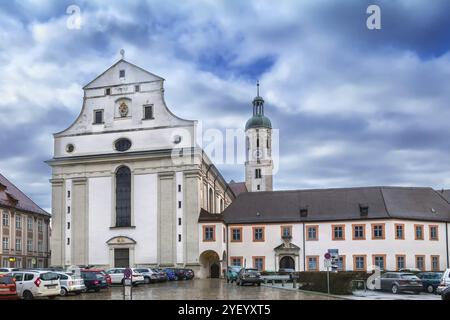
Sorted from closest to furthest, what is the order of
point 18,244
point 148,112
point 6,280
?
point 6,280
point 148,112
point 18,244

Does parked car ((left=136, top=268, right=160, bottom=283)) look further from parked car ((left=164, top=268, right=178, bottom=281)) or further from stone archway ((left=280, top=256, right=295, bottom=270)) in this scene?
stone archway ((left=280, top=256, right=295, bottom=270))

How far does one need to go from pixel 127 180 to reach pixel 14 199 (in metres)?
13.6

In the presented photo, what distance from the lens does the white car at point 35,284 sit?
26578 millimetres

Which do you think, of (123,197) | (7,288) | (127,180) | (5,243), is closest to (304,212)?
(127,180)

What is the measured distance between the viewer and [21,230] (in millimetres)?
64875

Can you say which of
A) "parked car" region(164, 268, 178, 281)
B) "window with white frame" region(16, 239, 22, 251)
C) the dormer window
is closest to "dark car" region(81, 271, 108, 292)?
"parked car" region(164, 268, 178, 281)

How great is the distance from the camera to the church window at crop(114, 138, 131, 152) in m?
61.3

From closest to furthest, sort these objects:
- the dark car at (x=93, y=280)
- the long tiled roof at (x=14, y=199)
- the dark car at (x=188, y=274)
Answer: the dark car at (x=93, y=280) → the dark car at (x=188, y=274) → the long tiled roof at (x=14, y=199)

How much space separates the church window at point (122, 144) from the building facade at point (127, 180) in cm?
9

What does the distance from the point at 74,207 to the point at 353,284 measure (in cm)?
3654

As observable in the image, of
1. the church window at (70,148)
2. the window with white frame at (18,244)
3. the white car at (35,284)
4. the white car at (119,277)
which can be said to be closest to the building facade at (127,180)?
the church window at (70,148)

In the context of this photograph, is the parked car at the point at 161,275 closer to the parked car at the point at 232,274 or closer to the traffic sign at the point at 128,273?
the parked car at the point at 232,274

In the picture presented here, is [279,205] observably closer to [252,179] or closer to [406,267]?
[406,267]

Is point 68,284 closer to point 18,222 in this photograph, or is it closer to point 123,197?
point 123,197
